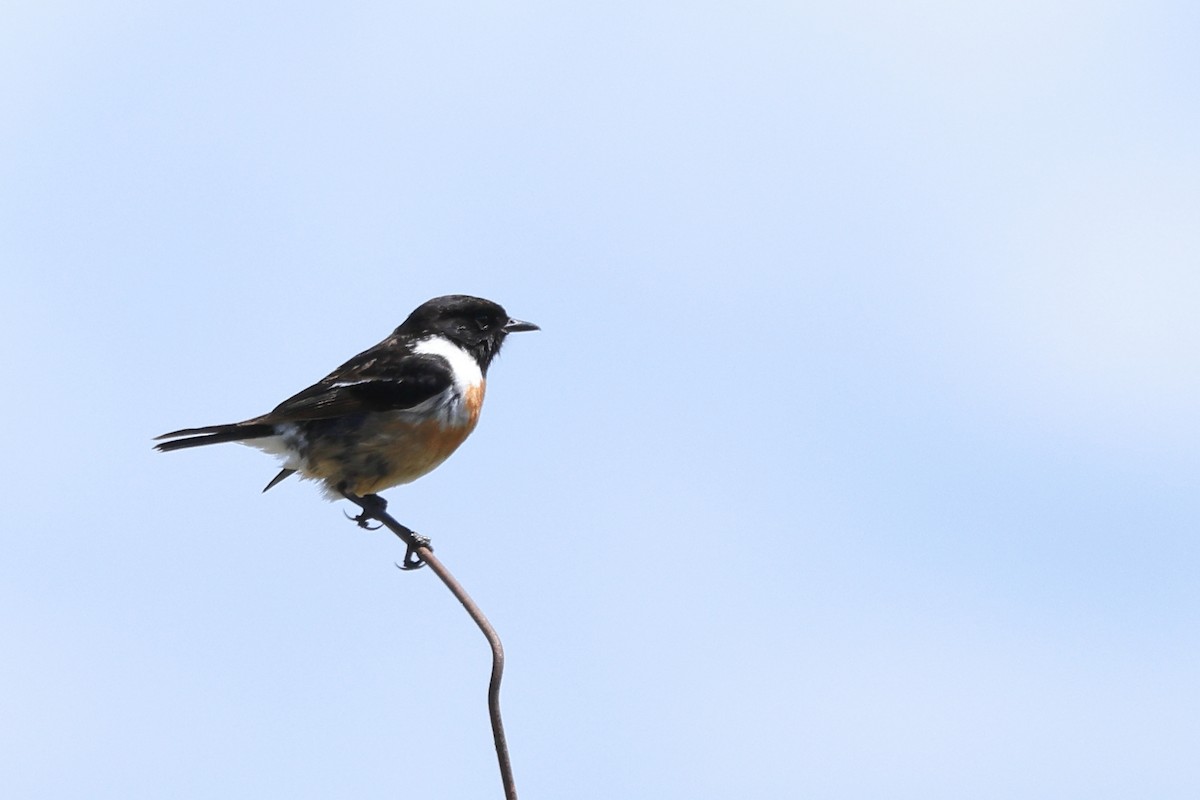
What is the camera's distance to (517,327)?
7.81 m

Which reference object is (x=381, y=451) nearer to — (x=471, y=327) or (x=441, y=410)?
(x=441, y=410)

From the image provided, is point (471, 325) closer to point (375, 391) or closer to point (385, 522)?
point (375, 391)

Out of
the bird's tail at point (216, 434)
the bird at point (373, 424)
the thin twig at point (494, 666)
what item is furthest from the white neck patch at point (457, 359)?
the thin twig at point (494, 666)

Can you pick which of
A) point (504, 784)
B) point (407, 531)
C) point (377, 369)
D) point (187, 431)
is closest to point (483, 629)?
point (504, 784)

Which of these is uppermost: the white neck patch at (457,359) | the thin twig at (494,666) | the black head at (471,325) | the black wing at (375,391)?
the black head at (471,325)

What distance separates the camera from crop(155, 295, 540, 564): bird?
6.93 meters

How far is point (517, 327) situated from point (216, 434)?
1783 mm

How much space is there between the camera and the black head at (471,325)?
770 cm

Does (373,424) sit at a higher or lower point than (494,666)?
higher

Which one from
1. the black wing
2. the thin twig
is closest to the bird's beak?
the black wing

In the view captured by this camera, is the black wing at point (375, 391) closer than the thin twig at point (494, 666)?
No

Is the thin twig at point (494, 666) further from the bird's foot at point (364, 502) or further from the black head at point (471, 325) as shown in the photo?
the black head at point (471, 325)

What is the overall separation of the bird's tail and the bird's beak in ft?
4.61

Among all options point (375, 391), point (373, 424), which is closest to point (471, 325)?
point (375, 391)
